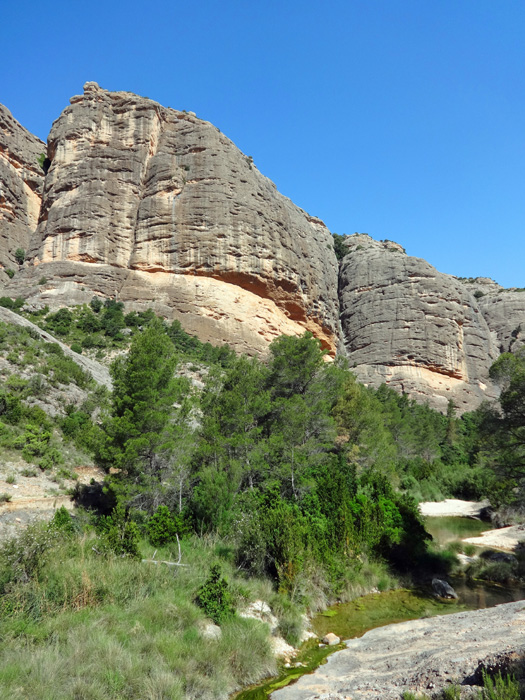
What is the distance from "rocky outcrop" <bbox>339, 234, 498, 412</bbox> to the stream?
3760cm

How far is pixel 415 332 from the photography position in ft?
171

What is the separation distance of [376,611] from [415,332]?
45.0 meters

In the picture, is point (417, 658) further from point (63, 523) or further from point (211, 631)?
point (63, 523)

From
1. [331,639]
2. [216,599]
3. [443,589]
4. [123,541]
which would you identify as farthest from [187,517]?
[443,589]

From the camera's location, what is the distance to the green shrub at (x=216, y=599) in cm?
796

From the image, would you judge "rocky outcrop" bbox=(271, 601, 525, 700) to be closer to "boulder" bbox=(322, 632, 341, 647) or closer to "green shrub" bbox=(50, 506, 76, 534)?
"boulder" bbox=(322, 632, 341, 647)

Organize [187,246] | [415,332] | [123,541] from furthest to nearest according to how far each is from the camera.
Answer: [415,332], [187,246], [123,541]

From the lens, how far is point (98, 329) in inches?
1261

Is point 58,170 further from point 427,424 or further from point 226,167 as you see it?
point 427,424

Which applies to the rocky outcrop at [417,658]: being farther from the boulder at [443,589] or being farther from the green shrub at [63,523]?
the green shrub at [63,523]

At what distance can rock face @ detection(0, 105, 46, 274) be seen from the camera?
43625 mm

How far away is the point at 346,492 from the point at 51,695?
407 inches

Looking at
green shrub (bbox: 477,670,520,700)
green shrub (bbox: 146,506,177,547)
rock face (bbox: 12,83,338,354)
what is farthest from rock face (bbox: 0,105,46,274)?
green shrub (bbox: 477,670,520,700)

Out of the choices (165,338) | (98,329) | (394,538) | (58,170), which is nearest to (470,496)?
(394,538)
